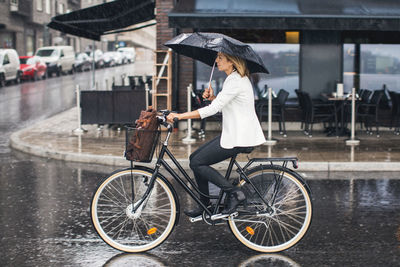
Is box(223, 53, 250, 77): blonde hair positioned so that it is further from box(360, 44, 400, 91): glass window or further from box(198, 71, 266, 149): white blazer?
box(360, 44, 400, 91): glass window

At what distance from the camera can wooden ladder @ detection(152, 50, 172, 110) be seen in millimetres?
14531

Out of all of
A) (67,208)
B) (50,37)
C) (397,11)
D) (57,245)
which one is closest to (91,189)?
(67,208)

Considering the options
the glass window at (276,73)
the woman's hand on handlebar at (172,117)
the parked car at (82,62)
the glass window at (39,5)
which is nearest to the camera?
the woman's hand on handlebar at (172,117)

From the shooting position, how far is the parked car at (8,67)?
105ft

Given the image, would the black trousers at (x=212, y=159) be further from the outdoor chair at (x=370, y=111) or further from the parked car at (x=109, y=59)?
the parked car at (x=109, y=59)

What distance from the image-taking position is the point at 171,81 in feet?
48.3

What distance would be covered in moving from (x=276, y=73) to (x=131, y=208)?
9991mm

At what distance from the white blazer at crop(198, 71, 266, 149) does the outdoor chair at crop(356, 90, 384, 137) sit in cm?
865

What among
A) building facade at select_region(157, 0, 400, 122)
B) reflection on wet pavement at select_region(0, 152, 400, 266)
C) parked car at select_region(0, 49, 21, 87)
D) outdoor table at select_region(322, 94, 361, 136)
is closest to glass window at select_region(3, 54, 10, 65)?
parked car at select_region(0, 49, 21, 87)

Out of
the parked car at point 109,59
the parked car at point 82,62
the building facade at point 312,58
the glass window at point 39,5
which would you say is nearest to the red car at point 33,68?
the parked car at point 82,62

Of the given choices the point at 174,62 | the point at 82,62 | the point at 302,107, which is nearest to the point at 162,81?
the point at 174,62

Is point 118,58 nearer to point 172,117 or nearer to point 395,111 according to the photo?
point 395,111

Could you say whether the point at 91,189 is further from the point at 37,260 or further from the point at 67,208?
the point at 37,260

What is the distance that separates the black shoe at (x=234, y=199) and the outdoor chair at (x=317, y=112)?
8.52m
